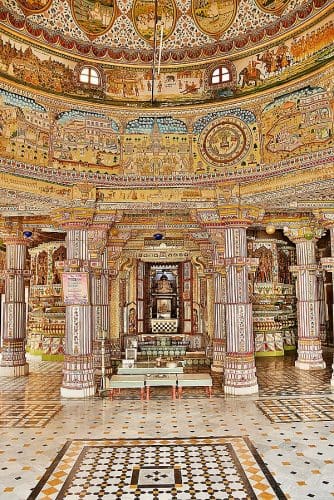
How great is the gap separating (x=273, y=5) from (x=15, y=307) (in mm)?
12209

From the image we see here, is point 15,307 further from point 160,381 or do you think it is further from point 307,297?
point 307,297

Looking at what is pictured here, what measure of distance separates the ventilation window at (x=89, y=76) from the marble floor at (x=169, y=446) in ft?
27.1

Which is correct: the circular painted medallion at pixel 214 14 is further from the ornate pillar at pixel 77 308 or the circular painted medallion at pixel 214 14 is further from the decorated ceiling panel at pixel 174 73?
the ornate pillar at pixel 77 308

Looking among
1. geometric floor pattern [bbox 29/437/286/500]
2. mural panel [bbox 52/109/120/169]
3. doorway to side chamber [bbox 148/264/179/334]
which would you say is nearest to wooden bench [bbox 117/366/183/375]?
geometric floor pattern [bbox 29/437/286/500]

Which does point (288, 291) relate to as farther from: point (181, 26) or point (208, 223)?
point (181, 26)

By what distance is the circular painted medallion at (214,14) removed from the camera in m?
11.5

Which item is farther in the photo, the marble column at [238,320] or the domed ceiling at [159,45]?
the marble column at [238,320]

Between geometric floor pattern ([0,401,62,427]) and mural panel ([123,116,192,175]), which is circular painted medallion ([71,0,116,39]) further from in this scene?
geometric floor pattern ([0,401,62,427])

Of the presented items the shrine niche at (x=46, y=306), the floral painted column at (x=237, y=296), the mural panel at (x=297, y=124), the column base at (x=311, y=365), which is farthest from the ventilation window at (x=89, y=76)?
the column base at (x=311, y=365)

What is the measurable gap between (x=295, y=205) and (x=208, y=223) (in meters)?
2.39

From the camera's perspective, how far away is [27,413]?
10.3 meters

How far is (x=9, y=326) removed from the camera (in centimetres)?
1591

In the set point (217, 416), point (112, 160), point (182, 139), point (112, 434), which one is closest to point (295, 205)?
point (182, 139)

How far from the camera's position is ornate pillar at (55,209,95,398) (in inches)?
465
